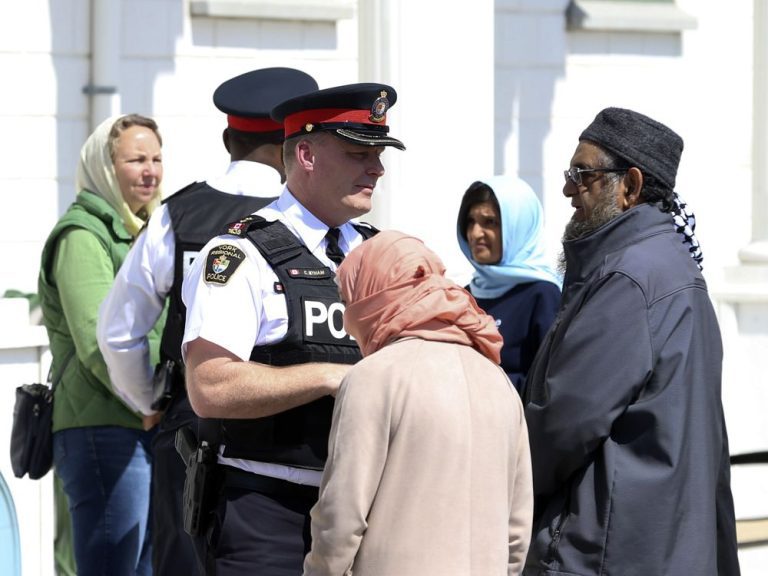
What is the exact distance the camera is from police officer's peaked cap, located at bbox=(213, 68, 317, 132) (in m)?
3.88

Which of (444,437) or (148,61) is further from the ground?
(148,61)

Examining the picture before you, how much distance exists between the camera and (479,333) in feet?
9.09

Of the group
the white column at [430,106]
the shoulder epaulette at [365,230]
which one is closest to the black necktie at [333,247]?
the shoulder epaulette at [365,230]

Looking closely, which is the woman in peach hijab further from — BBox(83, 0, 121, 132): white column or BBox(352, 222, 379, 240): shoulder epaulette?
BBox(83, 0, 121, 132): white column

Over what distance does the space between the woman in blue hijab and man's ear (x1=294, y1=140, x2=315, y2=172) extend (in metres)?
1.56

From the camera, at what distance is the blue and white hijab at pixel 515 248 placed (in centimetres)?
491

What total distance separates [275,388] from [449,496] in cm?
55

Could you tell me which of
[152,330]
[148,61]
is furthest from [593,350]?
[148,61]

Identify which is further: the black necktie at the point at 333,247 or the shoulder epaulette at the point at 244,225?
the black necktie at the point at 333,247

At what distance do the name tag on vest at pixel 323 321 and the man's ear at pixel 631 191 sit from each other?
2.32ft

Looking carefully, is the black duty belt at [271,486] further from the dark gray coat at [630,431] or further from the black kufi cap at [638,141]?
the black kufi cap at [638,141]

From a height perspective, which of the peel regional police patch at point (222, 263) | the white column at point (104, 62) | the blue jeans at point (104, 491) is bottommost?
the blue jeans at point (104, 491)

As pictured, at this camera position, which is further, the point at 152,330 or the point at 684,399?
the point at 152,330

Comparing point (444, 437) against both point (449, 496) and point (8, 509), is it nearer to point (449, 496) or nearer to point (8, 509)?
point (449, 496)
